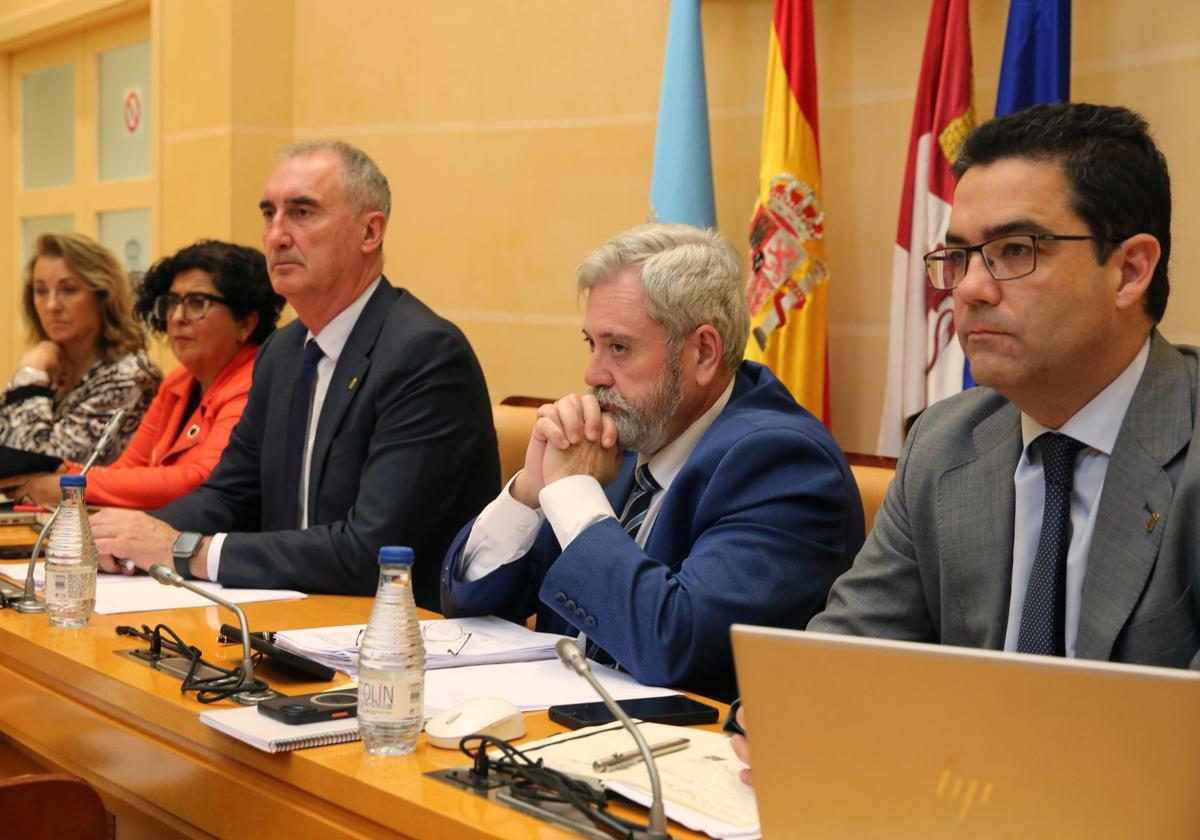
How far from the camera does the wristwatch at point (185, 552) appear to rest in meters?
2.86

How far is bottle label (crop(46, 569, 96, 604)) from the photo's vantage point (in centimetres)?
238

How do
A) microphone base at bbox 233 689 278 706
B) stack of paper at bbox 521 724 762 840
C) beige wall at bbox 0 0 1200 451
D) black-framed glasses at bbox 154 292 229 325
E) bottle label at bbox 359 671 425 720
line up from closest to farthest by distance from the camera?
stack of paper at bbox 521 724 762 840 → bottle label at bbox 359 671 425 720 → microphone base at bbox 233 689 278 706 → beige wall at bbox 0 0 1200 451 → black-framed glasses at bbox 154 292 229 325

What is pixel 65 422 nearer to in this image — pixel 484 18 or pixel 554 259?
pixel 554 259

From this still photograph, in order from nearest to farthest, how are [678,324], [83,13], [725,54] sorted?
[678,324] → [725,54] → [83,13]

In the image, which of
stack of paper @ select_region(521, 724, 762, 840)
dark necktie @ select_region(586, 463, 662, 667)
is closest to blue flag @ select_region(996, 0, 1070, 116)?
dark necktie @ select_region(586, 463, 662, 667)

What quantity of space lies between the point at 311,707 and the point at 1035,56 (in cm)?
260

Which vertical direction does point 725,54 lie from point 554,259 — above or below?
above

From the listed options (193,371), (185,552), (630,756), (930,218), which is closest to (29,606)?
(185,552)

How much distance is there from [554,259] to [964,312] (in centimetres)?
340

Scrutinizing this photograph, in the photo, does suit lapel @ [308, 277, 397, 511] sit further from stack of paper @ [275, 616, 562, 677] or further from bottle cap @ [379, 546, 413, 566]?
bottle cap @ [379, 546, 413, 566]

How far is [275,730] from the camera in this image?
173cm

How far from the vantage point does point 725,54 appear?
450 cm

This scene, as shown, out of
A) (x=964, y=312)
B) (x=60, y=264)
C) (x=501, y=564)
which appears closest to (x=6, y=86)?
(x=60, y=264)

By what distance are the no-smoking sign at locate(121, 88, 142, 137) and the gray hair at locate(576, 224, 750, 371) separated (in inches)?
191
